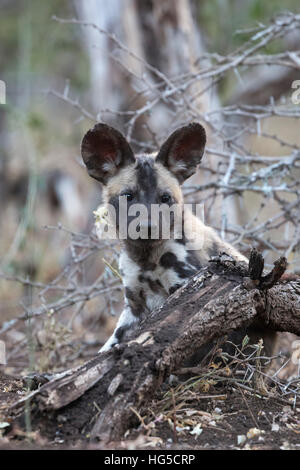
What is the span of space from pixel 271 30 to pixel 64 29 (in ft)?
26.0

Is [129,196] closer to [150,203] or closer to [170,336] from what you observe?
[150,203]

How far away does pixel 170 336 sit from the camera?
3615 mm

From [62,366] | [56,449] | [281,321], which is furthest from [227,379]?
[62,366]

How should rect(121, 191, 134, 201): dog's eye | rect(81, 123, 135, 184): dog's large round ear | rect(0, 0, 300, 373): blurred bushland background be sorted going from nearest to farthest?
rect(81, 123, 135, 184): dog's large round ear
rect(121, 191, 134, 201): dog's eye
rect(0, 0, 300, 373): blurred bushland background

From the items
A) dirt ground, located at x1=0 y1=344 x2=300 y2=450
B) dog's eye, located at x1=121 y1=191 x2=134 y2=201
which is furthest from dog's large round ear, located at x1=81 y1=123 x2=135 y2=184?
dirt ground, located at x1=0 y1=344 x2=300 y2=450

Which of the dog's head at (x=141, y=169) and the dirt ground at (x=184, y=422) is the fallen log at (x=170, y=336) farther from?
the dog's head at (x=141, y=169)

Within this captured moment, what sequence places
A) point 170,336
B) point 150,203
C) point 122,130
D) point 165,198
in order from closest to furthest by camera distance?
point 170,336
point 150,203
point 165,198
point 122,130

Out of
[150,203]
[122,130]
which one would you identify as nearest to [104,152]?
[150,203]

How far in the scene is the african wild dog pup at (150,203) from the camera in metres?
4.90

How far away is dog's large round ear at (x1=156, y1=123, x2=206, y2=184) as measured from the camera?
4941 mm

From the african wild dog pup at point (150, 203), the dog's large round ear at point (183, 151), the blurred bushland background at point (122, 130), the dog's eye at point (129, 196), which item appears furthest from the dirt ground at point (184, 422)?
the dog's large round ear at point (183, 151)

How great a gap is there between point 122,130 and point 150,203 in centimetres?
370

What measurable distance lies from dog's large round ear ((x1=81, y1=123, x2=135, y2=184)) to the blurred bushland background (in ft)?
3.08

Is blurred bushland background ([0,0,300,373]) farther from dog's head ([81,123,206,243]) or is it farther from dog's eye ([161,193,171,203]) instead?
dog's eye ([161,193,171,203])
